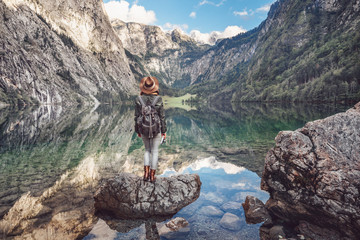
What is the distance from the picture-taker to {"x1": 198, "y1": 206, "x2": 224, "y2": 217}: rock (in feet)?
23.9

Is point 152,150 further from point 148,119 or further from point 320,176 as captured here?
point 320,176

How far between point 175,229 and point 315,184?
4.56 m

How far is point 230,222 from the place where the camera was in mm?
6699

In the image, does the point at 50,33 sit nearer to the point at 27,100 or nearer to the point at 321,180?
the point at 27,100

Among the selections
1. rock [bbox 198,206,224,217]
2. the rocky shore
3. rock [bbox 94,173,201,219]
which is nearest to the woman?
rock [bbox 94,173,201,219]

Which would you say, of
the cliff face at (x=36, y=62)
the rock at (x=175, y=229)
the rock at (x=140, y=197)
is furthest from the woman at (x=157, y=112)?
the cliff face at (x=36, y=62)

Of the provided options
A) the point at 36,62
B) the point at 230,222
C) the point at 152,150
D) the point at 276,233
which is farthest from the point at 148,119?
the point at 36,62

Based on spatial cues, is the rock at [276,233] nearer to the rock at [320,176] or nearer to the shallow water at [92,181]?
the shallow water at [92,181]

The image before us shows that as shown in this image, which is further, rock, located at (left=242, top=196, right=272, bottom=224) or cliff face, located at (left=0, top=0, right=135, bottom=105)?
cliff face, located at (left=0, top=0, right=135, bottom=105)

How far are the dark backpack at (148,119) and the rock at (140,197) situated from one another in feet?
6.77

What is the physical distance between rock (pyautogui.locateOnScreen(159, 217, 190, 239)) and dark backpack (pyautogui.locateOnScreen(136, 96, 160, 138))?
306 centimetres

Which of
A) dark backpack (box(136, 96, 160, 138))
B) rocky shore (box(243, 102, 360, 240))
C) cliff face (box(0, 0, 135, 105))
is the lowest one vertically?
rocky shore (box(243, 102, 360, 240))

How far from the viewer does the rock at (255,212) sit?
6675mm

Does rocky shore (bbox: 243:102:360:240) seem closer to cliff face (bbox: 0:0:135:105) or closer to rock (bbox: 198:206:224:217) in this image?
rock (bbox: 198:206:224:217)
